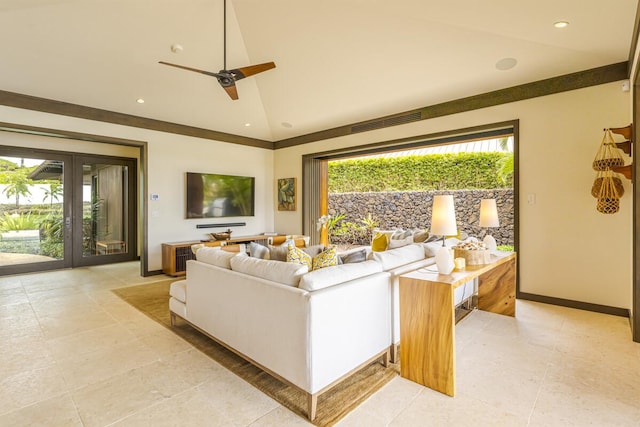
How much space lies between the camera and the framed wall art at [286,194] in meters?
7.48

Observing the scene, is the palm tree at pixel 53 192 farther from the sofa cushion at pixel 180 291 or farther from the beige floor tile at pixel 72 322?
the sofa cushion at pixel 180 291

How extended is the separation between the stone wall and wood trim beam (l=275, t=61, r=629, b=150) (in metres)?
2.82

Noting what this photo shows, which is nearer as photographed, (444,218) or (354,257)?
(444,218)

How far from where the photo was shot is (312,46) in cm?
429

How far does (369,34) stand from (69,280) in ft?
20.2

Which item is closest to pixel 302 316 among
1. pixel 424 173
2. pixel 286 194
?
pixel 286 194

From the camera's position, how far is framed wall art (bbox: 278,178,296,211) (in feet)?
24.6

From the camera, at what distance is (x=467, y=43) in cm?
362

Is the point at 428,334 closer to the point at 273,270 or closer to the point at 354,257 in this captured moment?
the point at 354,257

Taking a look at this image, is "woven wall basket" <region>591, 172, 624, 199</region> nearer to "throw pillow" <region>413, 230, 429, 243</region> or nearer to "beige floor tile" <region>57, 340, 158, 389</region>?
"throw pillow" <region>413, 230, 429, 243</region>

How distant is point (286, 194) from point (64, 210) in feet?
15.0

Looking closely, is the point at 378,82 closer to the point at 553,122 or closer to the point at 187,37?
the point at 553,122

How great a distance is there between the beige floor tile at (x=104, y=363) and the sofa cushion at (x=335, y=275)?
5.52 feet

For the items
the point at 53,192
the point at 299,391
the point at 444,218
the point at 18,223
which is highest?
the point at 53,192
